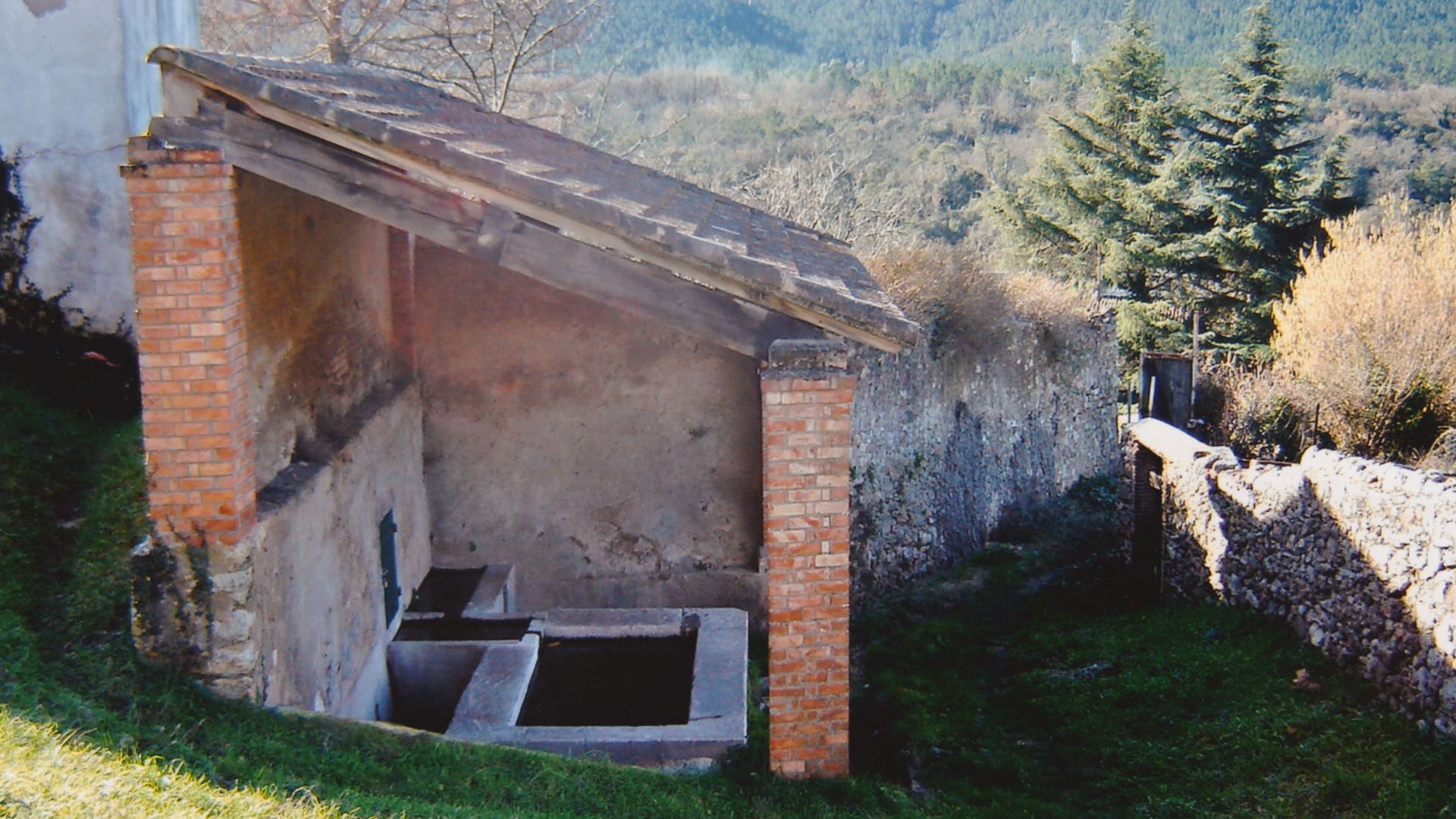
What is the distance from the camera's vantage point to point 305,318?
21.7ft

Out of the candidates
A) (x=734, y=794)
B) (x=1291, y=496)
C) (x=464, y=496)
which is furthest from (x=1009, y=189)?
(x=734, y=794)

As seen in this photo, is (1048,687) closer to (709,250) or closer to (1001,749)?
(1001,749)

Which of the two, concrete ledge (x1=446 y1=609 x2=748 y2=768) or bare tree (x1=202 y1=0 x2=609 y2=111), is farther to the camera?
bare tree (x1=202 y1=0 x2=609 y2=111)

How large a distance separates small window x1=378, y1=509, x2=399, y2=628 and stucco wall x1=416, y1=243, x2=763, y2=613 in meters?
1.02

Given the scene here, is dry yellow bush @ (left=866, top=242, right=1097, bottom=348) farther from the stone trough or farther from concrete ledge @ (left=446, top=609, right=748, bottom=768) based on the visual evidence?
concrete ledge @ (left=446, top=609, right=748, bottom=768)

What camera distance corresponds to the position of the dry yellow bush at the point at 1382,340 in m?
17.7

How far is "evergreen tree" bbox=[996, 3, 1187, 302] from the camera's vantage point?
98.8 ft

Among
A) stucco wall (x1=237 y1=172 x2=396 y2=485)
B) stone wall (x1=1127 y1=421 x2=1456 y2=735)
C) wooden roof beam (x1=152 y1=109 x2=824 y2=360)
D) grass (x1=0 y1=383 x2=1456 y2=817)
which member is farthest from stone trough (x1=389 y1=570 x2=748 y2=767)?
stone wall (x1=1127 y1=421 x2=1456 y2=735)

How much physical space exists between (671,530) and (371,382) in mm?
2661

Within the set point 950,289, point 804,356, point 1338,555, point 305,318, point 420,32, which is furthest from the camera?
point 420,32

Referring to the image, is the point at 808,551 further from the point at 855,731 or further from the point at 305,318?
the point at 855,731

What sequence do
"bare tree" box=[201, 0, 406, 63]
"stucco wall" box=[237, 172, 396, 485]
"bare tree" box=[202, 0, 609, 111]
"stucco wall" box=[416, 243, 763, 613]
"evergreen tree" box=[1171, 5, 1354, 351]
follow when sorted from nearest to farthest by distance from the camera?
"stucco wall" box=[237, 172, 396, 485], "stucco wall" box=[416, 243, 763, 613], "bare tree" box=[201, 0, 406, 63], "bare tree" box=[202, 0, 609, 111], "evergreen tree" box=[1171, 5, 1354, 351]

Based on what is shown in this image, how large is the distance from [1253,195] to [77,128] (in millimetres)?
25073

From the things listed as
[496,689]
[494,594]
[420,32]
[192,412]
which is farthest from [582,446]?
[420,32]
